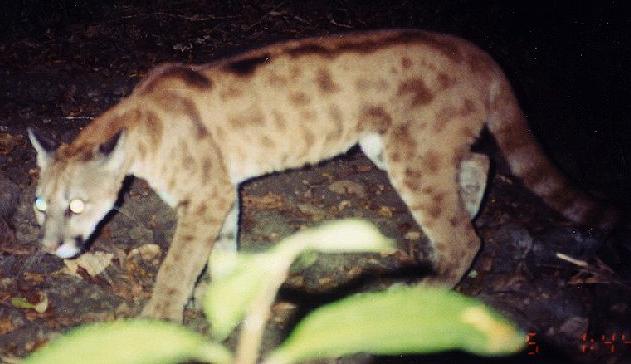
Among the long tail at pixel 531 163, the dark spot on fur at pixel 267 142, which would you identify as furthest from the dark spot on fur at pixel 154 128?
the long tail at pixel 531 163

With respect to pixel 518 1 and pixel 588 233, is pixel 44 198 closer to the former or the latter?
pixel 588 233

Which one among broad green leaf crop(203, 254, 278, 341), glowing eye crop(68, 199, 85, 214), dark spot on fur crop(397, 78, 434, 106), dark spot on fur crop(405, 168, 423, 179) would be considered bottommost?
dark spot on fur crop(405, 168, 423, 179)

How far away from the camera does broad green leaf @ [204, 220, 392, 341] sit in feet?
2.68

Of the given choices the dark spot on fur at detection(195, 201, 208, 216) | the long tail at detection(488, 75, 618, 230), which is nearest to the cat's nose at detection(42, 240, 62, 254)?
the dark spot on fur at detection(195, 201, 208, 216)

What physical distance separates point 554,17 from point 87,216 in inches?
347

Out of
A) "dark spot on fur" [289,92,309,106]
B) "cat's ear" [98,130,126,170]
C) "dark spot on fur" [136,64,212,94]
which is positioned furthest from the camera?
"dark spot on fur" [289,92,309,106]

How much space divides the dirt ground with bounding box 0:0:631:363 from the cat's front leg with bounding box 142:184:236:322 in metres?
0.33

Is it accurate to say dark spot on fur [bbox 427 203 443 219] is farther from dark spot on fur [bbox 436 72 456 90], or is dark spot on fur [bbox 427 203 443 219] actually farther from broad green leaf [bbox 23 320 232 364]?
broad green leaf [bbox 23 320 232 364]

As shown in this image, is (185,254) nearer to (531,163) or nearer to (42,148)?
(42,148)

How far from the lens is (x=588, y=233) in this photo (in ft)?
13.6

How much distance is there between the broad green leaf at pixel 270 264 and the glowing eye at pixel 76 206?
2539 millimetres

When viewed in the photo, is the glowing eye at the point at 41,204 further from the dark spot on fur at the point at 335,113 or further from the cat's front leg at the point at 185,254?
the dark spot on fur at the point at 335,113

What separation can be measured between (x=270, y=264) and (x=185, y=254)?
2615 millimetres

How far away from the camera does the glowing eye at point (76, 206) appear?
124 inches
